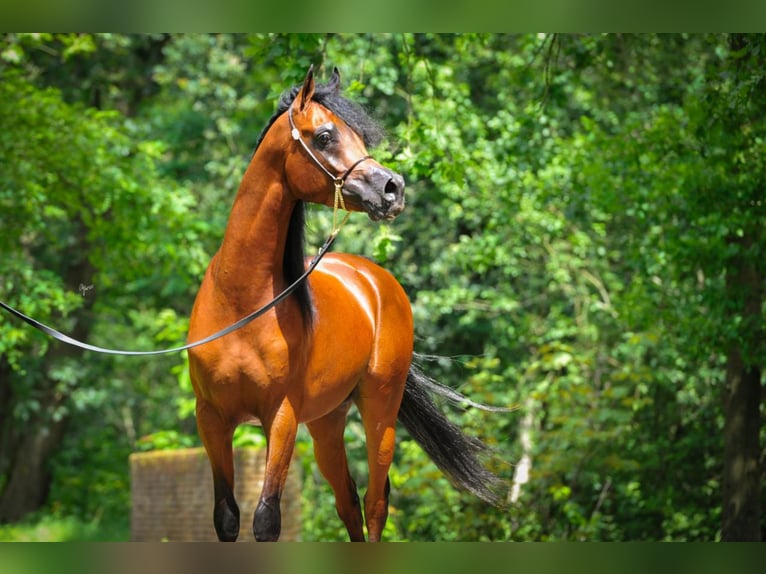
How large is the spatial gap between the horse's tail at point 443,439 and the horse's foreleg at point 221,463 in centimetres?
121

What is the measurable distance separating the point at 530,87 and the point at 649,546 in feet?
25.8

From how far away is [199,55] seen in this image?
1440cm

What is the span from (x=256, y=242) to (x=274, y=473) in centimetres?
85

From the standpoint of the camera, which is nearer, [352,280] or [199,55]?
[352,280]

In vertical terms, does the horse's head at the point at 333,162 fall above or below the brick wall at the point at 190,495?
above

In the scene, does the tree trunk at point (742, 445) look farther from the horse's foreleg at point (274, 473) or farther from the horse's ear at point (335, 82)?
the horse's foreleg at point (274, 473)

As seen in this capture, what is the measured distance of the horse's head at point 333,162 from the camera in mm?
3848

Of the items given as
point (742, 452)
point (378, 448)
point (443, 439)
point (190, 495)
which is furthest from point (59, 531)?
point (378, 448)

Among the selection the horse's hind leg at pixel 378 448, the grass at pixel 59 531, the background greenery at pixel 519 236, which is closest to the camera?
the horse's hind leg at pixel 378 448

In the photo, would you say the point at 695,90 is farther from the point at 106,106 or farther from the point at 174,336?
the point at 106,106

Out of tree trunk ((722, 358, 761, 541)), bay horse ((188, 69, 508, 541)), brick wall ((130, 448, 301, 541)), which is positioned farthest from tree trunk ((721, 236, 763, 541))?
bay horse ((188, 69, 508, 541))

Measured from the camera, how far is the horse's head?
385cm

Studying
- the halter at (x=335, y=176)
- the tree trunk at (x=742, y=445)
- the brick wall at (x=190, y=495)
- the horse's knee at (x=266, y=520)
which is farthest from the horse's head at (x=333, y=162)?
the tree trunk at (x=742, y=445)
